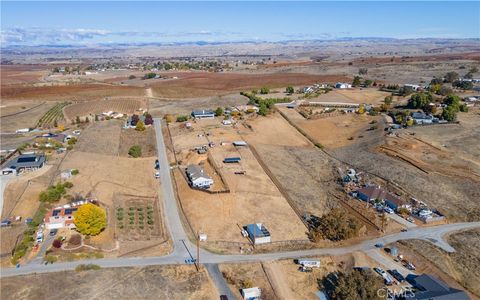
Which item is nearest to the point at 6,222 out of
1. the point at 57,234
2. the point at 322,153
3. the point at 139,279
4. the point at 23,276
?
the point at 57,234

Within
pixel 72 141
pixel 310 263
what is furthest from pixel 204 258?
pixel 72 141

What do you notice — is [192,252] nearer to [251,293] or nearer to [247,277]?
[247,277]

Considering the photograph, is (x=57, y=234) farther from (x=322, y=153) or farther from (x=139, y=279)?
(x=322, y=153)

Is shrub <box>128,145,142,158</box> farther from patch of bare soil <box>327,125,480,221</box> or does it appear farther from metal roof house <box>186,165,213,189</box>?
patch of bare soil <box>327,125,480,221</box>

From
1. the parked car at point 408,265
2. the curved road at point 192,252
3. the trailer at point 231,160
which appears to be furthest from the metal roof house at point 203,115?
the parked car at point 408,265

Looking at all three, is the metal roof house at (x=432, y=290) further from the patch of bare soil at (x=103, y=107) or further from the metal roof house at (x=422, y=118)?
the patch of bare soil at (x=103, y=107)
